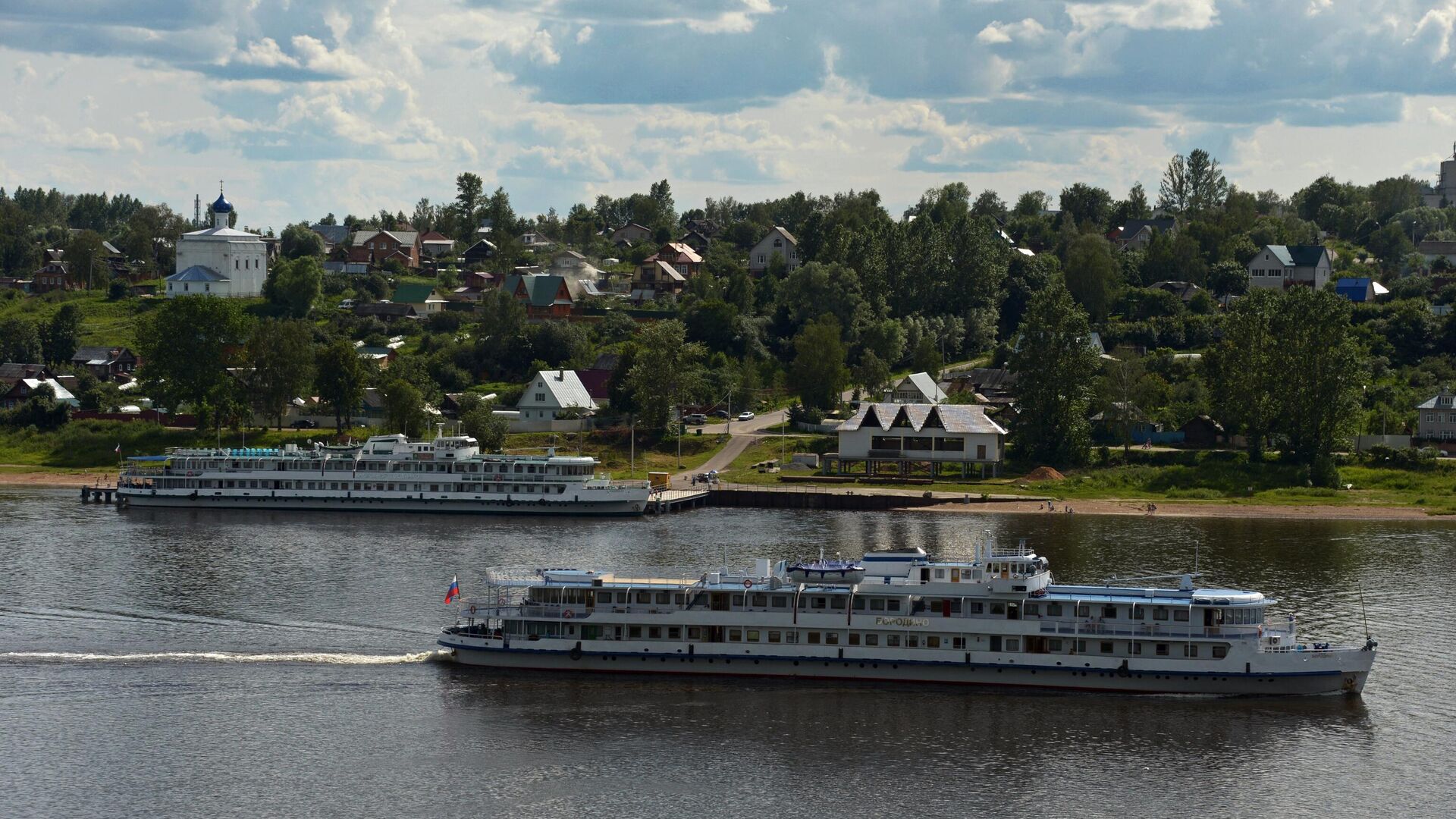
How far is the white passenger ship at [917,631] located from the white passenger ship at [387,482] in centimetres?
5131

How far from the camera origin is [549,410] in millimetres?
157875

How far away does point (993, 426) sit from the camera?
138000mm

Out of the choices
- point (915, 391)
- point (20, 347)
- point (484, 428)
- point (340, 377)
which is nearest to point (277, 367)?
point (340, 377)

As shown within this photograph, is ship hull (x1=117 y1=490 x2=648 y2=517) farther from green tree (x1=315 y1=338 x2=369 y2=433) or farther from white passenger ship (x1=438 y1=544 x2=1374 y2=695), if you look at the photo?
white passenger ship (x1=438 y1=544 x2=1374 y2=695)

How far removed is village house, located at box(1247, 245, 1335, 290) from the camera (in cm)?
19388

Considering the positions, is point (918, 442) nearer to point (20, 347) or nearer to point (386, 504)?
point (386, 504)

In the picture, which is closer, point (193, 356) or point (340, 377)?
point (340, 377)

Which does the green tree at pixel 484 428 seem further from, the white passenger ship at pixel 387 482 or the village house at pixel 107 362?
the village house at pixel 107 362

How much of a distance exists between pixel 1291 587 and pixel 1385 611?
631 centimetres

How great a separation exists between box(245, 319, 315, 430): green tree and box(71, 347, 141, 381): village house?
29.3 meters

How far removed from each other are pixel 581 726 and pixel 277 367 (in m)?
104

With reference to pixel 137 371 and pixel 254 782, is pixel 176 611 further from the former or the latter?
pixel 137 371

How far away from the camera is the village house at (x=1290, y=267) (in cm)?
19388

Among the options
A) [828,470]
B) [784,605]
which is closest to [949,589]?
[784,605]
